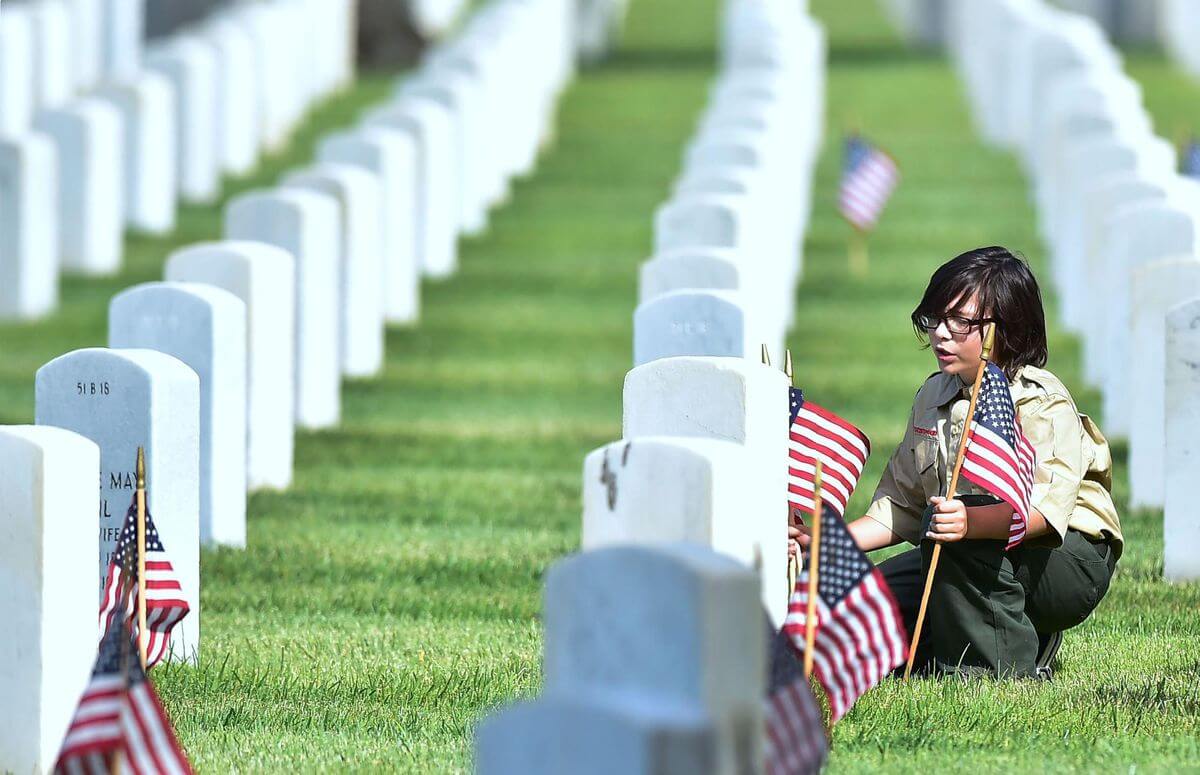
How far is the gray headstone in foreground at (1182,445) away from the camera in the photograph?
27.2ft

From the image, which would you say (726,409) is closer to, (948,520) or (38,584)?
(948,520)

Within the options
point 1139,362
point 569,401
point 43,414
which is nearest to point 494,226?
point 569,401

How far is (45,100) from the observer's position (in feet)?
69.0

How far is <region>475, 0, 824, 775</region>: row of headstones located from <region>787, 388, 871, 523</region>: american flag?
0.22m

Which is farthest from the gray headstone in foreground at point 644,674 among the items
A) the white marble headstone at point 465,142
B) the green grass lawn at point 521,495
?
the white marble headstone at point 465,142

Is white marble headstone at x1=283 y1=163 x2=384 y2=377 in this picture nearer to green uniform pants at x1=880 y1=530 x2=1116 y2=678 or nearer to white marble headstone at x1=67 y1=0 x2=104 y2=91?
green uniform pants at x1=880 y1=530 x2=1116 y2=678

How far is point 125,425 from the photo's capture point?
24.6ft

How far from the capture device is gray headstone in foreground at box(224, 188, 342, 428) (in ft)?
38.1

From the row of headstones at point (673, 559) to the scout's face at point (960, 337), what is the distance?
48 centimetres

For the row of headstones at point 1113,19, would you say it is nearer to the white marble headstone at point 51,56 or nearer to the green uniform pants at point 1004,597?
the white marble headstone at point 51,56

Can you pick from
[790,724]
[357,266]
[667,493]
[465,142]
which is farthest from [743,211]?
[465,142]

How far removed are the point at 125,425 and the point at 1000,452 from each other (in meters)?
2.72

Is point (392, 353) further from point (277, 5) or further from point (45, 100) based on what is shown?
point (277, 5)

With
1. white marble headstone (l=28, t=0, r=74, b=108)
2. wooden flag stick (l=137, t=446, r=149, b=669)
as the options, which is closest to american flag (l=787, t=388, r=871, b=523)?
wooden flag stick (l=137, t=446, r=149, b=669)
